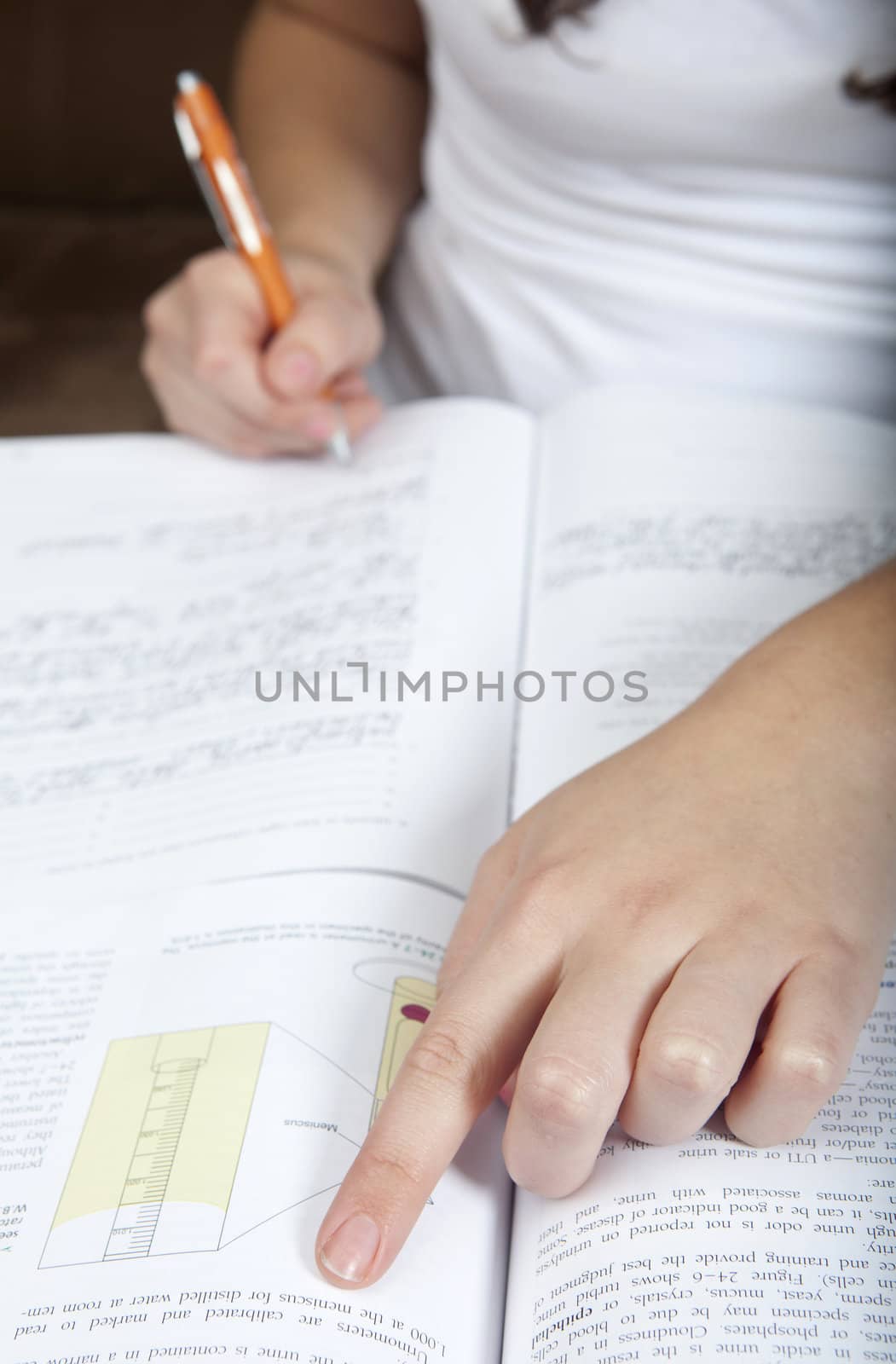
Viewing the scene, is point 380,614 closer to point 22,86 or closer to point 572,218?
point 572,218

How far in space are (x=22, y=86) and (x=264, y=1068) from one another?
1.08 metres

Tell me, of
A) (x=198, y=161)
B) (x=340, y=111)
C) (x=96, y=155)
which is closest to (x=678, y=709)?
(x=198, y=161)

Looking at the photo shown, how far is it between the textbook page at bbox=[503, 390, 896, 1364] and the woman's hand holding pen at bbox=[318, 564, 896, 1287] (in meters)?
0.02

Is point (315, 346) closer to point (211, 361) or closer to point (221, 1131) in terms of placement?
point (211, 361)

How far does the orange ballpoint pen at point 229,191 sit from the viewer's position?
64 cm

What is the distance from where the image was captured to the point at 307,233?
750 mm

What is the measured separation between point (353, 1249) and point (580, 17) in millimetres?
563

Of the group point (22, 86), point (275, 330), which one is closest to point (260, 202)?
point (275, 330)

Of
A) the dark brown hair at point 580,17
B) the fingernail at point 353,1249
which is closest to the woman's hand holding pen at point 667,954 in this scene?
the fingernail at point 353,1249

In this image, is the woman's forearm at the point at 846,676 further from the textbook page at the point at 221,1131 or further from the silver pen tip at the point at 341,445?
the silver pen tip at the point at 341,445

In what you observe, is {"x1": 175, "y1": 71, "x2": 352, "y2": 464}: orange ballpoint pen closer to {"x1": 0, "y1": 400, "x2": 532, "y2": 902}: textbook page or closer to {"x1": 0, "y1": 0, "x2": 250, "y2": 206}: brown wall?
{"x1": 0, "y1": 400, "x2": 532, "y2": 902}: textbook page

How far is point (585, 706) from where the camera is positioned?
477 mm

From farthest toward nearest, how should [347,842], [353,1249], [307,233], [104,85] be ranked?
1. [104,85]
2. [307,233]
3. [347,842]
4. [353,1249]

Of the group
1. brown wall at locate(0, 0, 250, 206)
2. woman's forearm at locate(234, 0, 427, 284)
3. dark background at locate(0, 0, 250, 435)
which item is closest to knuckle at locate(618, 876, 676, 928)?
woman's forearm at locate(234, 0, 427, 284)
